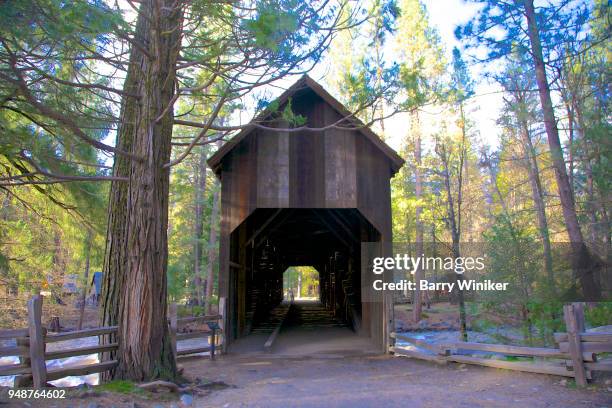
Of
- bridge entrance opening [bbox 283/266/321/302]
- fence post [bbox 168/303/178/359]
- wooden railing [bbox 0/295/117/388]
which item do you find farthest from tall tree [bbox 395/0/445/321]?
bridge entrance opening [bbox 283/266/321/302]

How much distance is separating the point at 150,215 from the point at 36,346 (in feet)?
6.04

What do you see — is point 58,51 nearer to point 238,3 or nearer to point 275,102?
point 238,3

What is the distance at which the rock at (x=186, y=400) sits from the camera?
519cm

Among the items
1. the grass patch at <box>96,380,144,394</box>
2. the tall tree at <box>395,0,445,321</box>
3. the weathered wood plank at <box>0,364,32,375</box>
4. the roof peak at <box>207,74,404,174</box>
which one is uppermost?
the tall tree at <box>395,0,445,321</box>

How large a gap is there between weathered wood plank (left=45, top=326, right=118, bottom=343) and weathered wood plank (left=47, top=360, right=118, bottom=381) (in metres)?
0.34

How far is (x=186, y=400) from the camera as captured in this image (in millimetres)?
5281

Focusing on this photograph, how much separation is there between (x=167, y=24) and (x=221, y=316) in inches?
214

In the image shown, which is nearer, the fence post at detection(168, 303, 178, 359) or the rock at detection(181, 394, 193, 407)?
the rock at detection(181, 394, 193, 407)

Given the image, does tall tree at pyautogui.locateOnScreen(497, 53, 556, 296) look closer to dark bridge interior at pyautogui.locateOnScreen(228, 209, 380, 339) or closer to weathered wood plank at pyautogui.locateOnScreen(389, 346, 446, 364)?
weathered wood plank at pyautogui.locateOnScreen(389, 346, 446, 364)

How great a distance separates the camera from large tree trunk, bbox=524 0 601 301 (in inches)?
325

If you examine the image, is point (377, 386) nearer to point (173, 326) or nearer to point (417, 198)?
point (173, 326)

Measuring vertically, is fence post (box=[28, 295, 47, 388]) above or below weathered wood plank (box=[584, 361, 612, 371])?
above

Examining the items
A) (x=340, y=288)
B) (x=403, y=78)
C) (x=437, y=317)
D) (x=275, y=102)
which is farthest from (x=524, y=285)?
(x=437, y=317)

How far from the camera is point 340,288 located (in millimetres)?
17359
